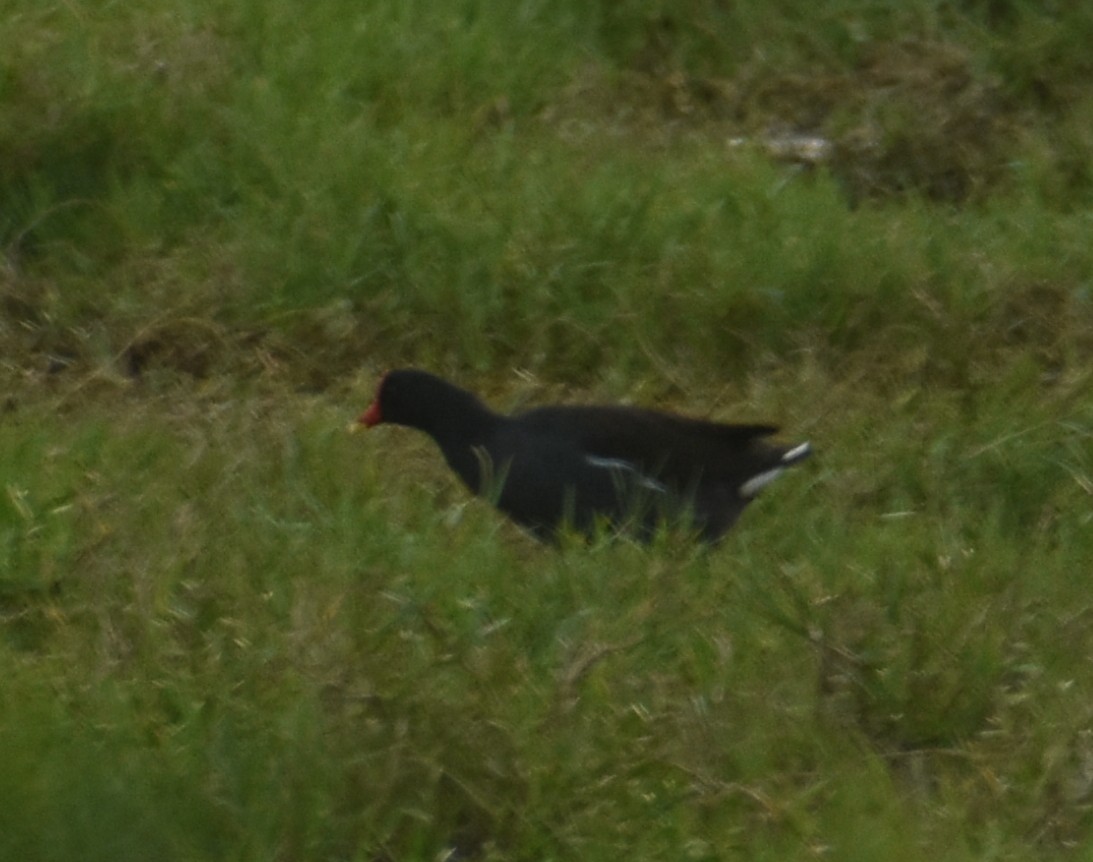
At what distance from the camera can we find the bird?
18.0ft

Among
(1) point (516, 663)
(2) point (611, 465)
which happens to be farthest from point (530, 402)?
(1) point (516, 663)

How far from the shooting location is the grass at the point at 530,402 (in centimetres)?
404

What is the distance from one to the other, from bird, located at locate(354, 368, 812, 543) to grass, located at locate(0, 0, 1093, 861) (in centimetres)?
9

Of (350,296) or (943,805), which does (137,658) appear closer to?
(943,805)

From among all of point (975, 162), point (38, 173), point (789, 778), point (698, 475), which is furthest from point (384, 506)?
point (975, 162)

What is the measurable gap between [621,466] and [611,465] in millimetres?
23

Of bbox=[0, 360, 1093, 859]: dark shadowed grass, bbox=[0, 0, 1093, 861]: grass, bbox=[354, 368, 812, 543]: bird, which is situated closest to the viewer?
bbox=[0, 360, 1093, 859]: dark shadowed grass

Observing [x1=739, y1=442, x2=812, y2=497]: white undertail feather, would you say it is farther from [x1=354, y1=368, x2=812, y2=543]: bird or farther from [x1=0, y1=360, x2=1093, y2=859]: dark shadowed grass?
[x1=0, y1=360, x2=1093, y2=859]: dark shadowed grass

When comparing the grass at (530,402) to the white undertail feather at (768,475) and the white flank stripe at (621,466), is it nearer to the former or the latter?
the white undertail feather at (768,475)

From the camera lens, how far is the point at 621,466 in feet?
18.1

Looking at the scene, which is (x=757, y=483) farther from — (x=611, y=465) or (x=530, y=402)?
(x=530, y=402)

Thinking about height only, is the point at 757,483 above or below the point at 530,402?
above

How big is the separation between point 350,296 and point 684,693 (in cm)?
254

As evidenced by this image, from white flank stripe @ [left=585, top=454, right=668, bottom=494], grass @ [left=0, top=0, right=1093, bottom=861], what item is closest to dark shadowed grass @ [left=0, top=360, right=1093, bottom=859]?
grass @ [left=0, top=0, right=1093, bottom=861]
